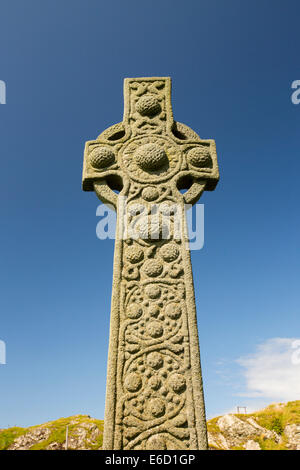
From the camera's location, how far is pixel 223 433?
4.21m

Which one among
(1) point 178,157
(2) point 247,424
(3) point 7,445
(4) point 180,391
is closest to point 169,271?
(4) point 180,391

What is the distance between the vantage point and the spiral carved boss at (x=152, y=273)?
2.72 metres

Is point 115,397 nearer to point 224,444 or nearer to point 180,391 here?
point 180,391

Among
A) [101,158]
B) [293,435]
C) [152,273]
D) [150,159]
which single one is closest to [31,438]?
[152,273]

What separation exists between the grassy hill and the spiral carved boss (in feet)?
5.81

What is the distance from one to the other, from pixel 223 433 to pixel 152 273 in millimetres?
2696

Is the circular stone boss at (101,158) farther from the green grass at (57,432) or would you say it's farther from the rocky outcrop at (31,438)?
the rocky outcrop at (31,438)

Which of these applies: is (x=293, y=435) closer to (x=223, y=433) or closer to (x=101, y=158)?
(x=223, y=433)

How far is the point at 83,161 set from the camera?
4086mm

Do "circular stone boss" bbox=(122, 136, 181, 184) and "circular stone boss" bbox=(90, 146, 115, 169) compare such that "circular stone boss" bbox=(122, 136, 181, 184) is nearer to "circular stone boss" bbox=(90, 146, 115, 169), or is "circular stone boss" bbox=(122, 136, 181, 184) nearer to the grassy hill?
"circular stone boss" bbox=(90, 146, 115, 169)

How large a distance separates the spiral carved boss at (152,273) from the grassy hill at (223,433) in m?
1.77

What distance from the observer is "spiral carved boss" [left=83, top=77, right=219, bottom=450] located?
2.72 metres

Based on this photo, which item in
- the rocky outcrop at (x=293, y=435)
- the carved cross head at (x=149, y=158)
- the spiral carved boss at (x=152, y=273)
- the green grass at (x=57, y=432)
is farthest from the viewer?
the green grass at (x=57, y=432)

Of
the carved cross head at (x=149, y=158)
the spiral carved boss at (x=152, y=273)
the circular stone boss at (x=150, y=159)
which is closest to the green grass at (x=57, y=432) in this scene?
the spiral carved boss at (x=152, y=273)
